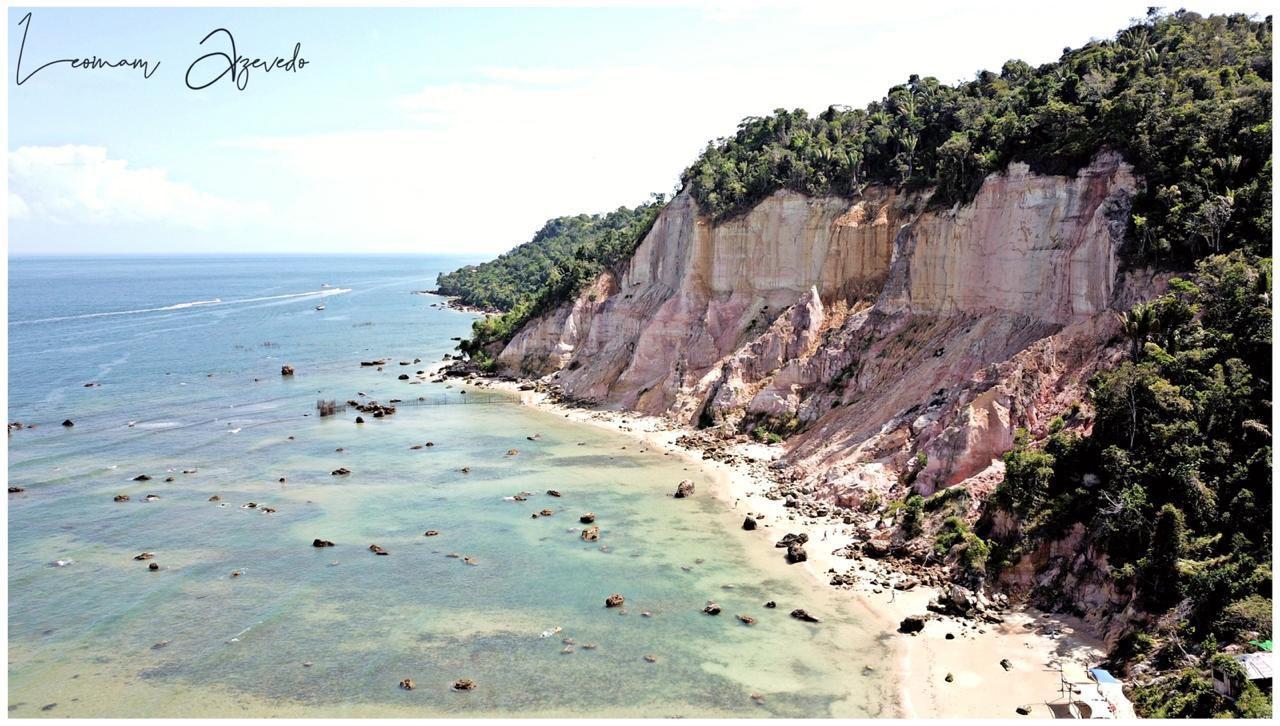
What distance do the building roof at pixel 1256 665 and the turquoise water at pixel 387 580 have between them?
8535 millimetres

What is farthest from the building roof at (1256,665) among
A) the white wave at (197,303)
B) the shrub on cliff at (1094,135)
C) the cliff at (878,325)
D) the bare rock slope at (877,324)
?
the white wave at (197,303)

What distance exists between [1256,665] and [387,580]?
2653 cm

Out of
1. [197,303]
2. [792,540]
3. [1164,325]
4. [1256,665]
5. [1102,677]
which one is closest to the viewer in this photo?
[1256,665]

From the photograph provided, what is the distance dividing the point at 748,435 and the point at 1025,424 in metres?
18.1

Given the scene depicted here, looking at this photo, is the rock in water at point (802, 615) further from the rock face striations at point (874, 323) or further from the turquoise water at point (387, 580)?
the rock face striations at point (874, 323)

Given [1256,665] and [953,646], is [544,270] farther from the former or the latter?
[1256,665]

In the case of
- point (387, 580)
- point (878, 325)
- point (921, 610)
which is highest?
point (878, 325)

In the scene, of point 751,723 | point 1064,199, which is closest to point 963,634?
point 751,723

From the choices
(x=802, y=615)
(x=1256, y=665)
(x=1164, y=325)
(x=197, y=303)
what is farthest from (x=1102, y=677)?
(x=197, y=303)

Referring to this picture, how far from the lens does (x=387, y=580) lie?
3697cm

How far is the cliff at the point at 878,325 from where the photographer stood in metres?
40.7

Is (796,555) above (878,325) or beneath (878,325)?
beneath

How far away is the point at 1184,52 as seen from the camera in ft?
162

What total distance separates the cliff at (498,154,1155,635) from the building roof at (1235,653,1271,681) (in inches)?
274
